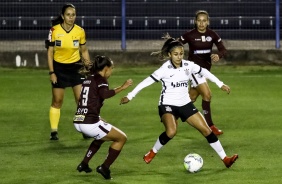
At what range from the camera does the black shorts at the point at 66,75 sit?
50.5 ft

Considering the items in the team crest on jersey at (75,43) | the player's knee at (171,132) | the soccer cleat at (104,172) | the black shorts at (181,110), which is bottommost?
the soccer cleat at (104,172)

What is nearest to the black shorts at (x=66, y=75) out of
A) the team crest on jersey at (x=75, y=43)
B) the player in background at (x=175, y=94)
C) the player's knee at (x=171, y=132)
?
the team crest on jersey at (x=75, y=43)

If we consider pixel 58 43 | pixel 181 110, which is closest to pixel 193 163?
pixel 181 110

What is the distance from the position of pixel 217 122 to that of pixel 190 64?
4076 mm

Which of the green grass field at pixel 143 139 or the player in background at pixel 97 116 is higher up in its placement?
the player in background at pixel 97 116

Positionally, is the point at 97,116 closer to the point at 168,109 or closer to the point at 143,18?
the point at 168,109

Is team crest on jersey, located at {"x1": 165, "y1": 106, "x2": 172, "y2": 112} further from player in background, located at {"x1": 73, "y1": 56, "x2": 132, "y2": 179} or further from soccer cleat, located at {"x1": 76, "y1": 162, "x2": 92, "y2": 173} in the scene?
soccer cleat, located at {"x1": 76, "y1": 162, "x2": 92, "y2": 173}

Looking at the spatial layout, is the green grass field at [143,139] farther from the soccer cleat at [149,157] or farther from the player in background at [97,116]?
the player in background at [97,116]

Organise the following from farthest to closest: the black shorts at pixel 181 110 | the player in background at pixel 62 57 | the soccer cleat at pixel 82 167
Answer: the player in background at pixel 62 57
the black shorts at pixel 181 110
the soccer cleat at pixel 82 167

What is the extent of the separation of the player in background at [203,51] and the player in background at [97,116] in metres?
3.54

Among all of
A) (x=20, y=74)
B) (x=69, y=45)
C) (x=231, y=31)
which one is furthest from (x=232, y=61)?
(x=69, y=45)

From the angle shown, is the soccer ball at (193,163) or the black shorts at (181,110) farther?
the black shorts at (181,110)

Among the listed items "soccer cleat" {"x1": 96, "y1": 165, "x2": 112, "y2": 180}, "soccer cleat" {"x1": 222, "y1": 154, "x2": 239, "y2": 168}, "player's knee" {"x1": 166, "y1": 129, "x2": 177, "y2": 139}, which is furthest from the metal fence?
"soccer cleat" {"x1": 96, "y1": 165, "x2": 112, "y2": 180}

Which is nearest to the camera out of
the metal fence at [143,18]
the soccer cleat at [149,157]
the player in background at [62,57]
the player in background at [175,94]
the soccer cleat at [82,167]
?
the soccer cleat at [82,167]
